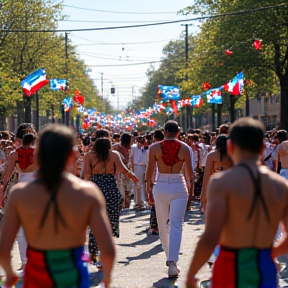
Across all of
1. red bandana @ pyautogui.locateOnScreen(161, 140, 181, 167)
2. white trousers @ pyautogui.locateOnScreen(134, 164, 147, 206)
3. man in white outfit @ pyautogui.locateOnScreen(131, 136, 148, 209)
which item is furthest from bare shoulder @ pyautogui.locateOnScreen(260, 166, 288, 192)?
white trousers @ pyautogui.locateOnScreen(134, 164, 147, 206)

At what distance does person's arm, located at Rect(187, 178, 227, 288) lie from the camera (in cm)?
414

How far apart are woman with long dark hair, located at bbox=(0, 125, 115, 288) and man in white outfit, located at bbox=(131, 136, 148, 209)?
13.7 meters

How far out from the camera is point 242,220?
13.8 feet

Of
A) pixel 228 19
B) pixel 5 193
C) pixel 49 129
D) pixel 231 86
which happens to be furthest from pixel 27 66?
pixel 49 129

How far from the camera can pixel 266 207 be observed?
14.0 feet

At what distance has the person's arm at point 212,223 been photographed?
13.6 ft

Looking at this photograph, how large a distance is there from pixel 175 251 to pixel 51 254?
4830 mm

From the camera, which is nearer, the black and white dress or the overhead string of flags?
the black and white dress

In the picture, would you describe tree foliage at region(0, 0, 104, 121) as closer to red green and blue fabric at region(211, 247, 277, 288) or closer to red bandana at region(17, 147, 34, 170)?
red bandana at region(17, 147, 34, 170)

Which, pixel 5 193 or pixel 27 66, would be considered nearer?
pixel 5 193

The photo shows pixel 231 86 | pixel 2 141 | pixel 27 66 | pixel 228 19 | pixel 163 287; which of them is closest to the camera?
pixel 163 287

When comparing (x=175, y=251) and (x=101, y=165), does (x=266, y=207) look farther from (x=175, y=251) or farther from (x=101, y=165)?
(x=101, y=165)

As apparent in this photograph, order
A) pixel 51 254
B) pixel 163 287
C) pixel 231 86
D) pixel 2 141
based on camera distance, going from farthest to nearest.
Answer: pixel 231 86 → pixel 2 141 → pixel 163 287 → pixel 51 254

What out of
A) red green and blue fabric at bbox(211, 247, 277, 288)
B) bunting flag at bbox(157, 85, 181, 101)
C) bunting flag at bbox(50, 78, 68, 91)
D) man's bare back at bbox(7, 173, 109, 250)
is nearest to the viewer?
man's bare back at bbox(7, 173, 109, 250)
